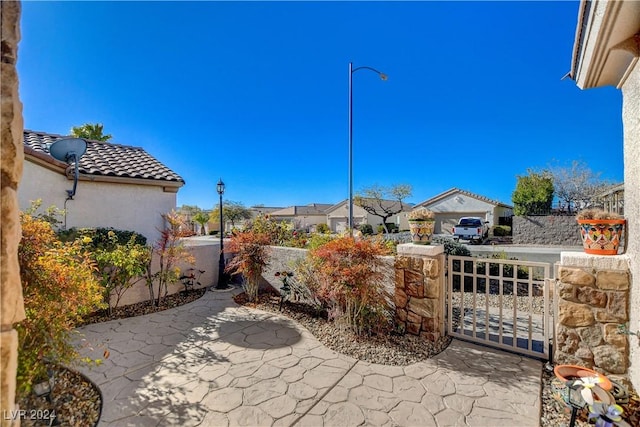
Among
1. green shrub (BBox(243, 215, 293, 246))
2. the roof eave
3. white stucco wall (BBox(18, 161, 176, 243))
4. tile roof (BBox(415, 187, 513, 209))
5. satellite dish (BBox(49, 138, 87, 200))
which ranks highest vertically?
tile roof (BBox(415, 187, 513, 209))

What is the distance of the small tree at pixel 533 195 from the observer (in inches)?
800

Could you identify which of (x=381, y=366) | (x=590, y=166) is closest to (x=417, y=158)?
(x=590, y=166)

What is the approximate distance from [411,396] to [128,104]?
41.2ft

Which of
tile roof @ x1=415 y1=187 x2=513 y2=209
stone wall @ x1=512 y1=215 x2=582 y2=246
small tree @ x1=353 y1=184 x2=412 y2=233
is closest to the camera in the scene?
stone wall @ x1=512 y1=215 x2=582 y2=246

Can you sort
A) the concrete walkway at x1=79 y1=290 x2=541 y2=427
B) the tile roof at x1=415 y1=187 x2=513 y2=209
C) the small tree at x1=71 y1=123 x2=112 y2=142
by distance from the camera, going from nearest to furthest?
the concrete walkway at x1=79 y1=290 x2=541 y2=427 → the small tree at x1=71 y1=123 x2=112 y2=142 → the tile roof at x1=415 y1=187 x2=513 y2=209

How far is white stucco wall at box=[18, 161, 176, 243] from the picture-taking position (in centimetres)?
652

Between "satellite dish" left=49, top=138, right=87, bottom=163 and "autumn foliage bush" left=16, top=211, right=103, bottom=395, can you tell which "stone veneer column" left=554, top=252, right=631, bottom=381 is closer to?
"autumn foliage bush" left=16, top=211, right=103, bottom=395

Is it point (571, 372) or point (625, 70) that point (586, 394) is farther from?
point (625, 70)

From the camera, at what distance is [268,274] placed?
7.77m

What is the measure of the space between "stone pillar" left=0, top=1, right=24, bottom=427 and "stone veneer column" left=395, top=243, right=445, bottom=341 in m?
4.55

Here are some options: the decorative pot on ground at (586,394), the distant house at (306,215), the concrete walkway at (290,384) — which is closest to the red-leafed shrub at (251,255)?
the concrete walkway at (290,384)

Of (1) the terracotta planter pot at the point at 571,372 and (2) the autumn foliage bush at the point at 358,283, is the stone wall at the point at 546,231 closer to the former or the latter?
(2) the autumn foliage bush at the point at 358,283

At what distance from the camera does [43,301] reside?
2863mm

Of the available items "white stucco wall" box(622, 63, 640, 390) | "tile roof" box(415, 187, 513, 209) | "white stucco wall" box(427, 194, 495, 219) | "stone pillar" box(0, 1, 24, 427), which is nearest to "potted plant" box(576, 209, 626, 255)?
"white stucco wall" box(622, 63, 640, 390)
